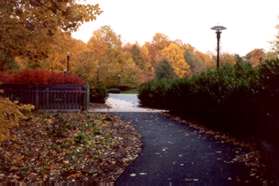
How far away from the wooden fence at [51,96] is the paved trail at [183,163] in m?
7.80

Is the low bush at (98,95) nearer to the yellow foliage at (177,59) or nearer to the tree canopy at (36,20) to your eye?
the tree canopy at (36,20)

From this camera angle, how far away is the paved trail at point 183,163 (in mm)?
8055

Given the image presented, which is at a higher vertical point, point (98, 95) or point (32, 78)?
point (32, 78)

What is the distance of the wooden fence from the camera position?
21.7 metres

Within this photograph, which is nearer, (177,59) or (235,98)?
(235,98)

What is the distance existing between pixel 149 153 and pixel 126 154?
21.1 inches

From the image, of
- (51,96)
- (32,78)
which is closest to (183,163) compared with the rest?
(51,96)

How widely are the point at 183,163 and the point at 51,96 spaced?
13.3m

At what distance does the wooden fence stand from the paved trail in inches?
307

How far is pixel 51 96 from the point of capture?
71.8 feet

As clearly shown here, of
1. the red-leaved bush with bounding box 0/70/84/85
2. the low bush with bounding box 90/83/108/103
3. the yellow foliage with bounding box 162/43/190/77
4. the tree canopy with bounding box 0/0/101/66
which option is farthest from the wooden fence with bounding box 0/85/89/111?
the yellow foliage with bounding box 162/43/190/77

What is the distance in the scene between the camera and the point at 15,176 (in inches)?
369

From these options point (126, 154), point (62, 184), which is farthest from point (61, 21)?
point (126, 154)

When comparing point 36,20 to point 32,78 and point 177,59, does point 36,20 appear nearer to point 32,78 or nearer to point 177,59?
point 32,78
